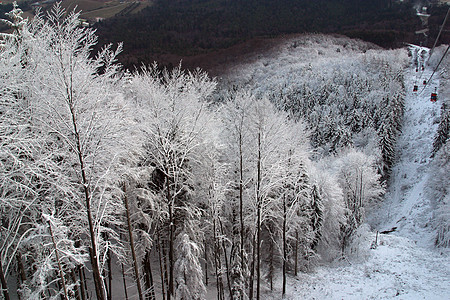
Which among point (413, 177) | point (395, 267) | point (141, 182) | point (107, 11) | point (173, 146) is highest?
point (107, 11)

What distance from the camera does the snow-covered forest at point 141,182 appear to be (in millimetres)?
6891

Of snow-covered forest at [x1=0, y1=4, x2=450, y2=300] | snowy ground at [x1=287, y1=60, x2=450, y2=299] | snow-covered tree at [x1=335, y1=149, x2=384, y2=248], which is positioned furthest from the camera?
snow-covered tree at [x1=335, y1=149, x2=384, y2=248]

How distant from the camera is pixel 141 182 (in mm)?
11750

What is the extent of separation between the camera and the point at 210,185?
43.0ft

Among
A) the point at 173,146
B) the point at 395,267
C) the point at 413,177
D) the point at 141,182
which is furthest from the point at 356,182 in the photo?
the point at 141,182

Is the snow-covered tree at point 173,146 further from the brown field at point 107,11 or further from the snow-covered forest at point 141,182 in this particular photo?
the brown field at point 107,11

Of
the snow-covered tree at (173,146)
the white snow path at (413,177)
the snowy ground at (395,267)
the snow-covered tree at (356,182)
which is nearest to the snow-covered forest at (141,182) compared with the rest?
the snow-covered tree at (173,146)

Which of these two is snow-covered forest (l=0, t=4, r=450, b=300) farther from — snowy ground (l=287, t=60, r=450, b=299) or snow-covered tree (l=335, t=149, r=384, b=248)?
snowy ground (l=287, t=60, r=450, b=299)

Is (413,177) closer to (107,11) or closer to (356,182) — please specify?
(356,182)

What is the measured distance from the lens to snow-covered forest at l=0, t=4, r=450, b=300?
271 inches

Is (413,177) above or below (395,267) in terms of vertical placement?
below

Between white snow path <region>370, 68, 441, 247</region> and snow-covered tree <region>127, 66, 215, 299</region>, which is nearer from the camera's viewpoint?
snow-covered tree <region>127, 66, 215, 299</region>

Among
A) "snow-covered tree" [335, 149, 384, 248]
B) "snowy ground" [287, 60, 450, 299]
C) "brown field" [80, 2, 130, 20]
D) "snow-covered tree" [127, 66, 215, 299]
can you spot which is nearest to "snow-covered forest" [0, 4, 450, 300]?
"snow-covered tree" [127, 66, 215, 299]

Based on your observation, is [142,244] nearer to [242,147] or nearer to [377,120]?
[242,147]
